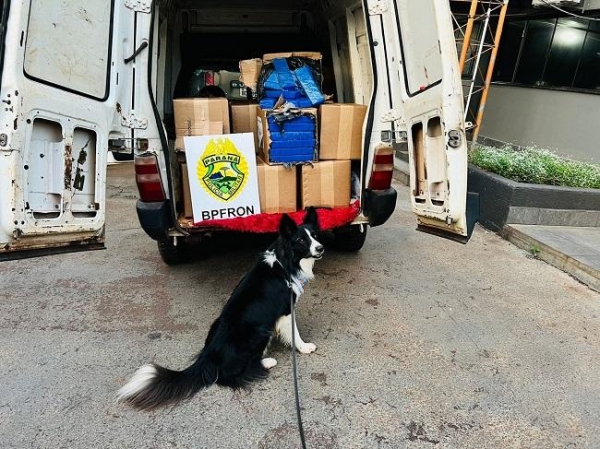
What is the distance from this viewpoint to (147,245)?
4.45m

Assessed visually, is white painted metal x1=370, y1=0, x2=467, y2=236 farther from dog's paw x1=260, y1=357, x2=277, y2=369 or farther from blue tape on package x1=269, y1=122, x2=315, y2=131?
dog's paw x1=260, y1=357, x2=277, y2=369

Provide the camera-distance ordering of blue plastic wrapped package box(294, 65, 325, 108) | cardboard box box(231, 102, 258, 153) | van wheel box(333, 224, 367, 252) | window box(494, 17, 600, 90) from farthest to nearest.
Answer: window box(494, 17, 600, 90), van wheel box(333, 224, 367, 252), cardboard box box(231, 102, 258, 153), blue plastic wrapped package box(294, 65, 325, 108)

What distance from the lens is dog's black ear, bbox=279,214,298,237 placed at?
2639 mm

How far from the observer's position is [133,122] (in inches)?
116

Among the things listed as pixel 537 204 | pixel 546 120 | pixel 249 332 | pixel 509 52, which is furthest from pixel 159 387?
pixel 509 52

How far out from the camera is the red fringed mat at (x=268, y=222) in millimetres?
3186

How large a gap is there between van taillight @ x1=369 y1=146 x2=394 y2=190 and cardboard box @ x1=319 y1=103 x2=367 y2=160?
0.23 metres

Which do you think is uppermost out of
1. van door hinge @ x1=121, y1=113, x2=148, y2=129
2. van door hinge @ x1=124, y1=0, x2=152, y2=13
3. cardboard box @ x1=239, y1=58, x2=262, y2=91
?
van door hinge @ x1=124, y1=0, x2=152, y2=13

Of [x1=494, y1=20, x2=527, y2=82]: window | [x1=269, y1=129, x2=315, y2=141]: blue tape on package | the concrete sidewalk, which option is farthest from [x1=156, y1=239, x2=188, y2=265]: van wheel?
[x1=494, y1=20, x2=527, y2=82]: window

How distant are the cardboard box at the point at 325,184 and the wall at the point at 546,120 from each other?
5913 millimetres

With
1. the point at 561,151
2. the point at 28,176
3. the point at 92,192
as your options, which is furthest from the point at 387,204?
the point at 561,151

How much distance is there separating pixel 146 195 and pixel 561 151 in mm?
7708

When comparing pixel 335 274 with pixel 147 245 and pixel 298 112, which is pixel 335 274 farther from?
pixel 147 245

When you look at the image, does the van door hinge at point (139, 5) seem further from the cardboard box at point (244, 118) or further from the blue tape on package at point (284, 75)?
the blue tape on package at point (284, 75)
